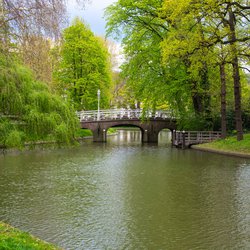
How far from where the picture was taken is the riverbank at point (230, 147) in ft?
74.2

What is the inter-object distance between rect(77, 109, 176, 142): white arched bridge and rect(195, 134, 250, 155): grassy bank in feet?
31.2

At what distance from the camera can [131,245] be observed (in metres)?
7.82

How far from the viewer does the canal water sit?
8.26 metres

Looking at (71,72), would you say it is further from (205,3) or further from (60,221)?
(60,221)

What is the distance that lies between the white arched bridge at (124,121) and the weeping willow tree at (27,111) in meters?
25.4

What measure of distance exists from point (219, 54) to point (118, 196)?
45.2 feet

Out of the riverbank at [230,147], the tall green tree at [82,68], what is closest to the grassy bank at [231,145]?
the riverbank at [230,147]

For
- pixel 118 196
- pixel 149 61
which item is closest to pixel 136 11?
pixel 149 61

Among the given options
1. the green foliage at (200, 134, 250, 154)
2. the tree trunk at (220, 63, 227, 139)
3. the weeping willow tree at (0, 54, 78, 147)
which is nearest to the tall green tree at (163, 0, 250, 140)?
the tree trunk at (220, 63, 227, 139)

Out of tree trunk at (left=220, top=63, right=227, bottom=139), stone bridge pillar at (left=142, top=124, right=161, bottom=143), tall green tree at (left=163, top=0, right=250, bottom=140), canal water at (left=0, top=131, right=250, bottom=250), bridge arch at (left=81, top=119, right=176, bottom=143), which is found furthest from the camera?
stone bridge pillar at (left=142, top=124, right=161, bottom=143)

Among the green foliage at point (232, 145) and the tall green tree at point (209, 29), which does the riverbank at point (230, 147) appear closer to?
the green foliage at point (232, 145)

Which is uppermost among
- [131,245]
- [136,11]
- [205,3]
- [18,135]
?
[136,11]

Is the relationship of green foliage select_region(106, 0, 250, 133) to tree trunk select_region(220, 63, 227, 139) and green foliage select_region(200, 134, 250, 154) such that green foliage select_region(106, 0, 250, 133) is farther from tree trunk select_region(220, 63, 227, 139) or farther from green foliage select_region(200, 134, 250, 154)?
green foliage select_region(200, 134, 250, 154)

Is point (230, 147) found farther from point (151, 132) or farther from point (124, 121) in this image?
point (124, 121)
